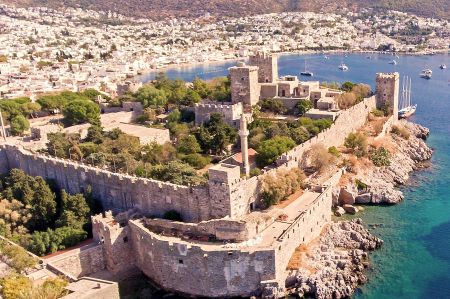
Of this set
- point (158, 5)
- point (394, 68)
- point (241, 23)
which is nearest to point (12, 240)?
point (394, 68)

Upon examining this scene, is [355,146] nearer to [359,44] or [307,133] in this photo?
[307,133]

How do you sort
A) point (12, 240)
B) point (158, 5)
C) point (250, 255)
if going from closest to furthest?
1. point (250, 255)
2. point (12, 240)
3. point (158, 5)

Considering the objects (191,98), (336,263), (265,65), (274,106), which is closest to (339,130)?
(274,106)

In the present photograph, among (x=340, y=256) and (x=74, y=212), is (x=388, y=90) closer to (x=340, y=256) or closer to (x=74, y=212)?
(x=340, y=256)

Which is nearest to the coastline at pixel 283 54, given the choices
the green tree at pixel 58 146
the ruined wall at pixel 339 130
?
the ruined wall at pixel 339 130

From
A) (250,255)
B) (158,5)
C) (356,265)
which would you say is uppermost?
(158,5)

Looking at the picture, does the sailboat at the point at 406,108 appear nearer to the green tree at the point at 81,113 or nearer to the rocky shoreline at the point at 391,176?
the rocky shoreline at the point at 391,176
